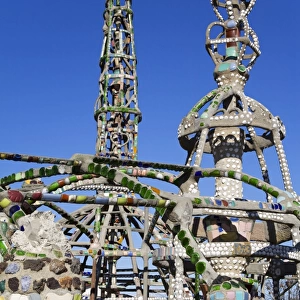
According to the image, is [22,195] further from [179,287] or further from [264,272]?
[264,272]

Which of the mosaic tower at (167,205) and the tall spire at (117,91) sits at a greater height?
the tall spire at (117,91)

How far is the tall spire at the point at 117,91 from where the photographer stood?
2636cm

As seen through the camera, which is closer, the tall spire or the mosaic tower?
the mosaic tower

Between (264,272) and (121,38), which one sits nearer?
(264,272)

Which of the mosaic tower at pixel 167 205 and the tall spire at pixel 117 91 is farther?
the tall spire at pixel 117 91

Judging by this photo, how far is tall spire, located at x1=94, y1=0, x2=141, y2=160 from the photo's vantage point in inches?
1038

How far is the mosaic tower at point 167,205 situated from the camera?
6.71 meters

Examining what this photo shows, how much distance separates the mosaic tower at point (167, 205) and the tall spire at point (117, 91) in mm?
53

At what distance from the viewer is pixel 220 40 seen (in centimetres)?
1775

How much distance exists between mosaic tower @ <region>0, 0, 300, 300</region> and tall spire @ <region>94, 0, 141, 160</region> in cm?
5

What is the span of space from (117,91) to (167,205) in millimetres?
19355

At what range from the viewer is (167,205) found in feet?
27.0

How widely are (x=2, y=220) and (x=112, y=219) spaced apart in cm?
1831

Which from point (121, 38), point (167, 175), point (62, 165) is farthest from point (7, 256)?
point (121, 38)
